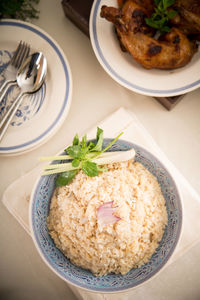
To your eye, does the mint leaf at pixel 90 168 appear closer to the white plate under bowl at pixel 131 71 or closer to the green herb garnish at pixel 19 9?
the white plate under bowl at pixel 131 71

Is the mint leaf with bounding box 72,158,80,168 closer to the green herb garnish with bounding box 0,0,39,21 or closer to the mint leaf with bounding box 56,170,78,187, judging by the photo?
the mint leaf with bounding box 56,170,78,187

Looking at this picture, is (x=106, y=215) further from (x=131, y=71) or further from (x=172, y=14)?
(x=172, y=14)

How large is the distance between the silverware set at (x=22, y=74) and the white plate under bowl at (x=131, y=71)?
33 cm

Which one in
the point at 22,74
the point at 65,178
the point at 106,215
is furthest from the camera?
the point at 22,74

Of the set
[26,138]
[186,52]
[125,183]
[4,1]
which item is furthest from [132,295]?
[4,1]

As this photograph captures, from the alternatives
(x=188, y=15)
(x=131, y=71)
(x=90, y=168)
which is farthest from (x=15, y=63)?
(x=188, y=15)

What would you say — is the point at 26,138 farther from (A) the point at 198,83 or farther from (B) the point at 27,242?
(A) the point at 198,83

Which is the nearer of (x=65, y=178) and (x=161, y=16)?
(x=65, y=178)

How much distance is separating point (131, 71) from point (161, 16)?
1.06 feet

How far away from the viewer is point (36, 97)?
144 centimetres

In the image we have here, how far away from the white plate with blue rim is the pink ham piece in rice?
53cm

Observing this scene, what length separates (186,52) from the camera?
127 centimetres

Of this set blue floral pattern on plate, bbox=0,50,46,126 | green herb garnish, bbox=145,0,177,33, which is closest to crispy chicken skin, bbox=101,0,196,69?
green herb garnish, bbox=145,0,177,33

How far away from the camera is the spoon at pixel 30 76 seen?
139 centimetres
